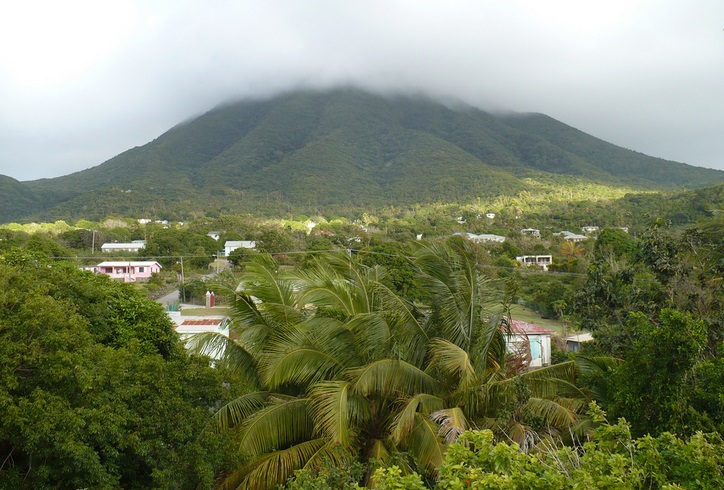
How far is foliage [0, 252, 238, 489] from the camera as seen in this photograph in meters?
5.39

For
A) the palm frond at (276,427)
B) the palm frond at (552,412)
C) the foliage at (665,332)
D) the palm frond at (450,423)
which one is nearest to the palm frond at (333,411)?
the palm frond at (276,427)

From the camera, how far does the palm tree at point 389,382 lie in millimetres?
5859

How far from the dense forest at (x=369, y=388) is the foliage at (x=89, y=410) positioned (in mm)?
22

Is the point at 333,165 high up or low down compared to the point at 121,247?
up

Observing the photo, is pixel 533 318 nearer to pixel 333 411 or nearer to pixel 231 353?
pixel 231 353

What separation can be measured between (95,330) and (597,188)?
109 m

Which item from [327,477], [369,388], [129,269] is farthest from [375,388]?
[129,269]

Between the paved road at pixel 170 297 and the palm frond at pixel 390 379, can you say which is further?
the paved road at pixel 170 297

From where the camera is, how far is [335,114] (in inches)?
6727

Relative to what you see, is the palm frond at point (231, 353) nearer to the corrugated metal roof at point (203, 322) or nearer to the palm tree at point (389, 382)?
the palm tree at point (389, 382)

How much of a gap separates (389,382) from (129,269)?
136 feet

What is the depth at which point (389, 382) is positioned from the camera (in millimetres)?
6145

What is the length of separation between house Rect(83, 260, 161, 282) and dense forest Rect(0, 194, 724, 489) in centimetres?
3684

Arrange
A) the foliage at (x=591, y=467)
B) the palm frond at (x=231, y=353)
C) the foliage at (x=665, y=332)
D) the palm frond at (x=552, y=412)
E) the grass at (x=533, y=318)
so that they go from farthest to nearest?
1. the grass at (x=533, y=318)
2. the palm frond at (x=231, y=353)
3. the palm frond at (x=552, y=412)
4. the foliage at (x=665, y=332)
5. the foliage at (x=591, y=467)
